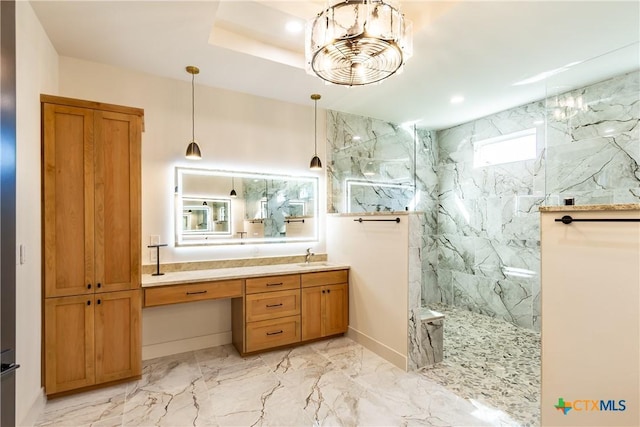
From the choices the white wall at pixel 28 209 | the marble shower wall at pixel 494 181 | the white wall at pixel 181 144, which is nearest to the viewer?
the white wall at pixel 28 209

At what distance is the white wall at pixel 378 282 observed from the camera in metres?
2.90

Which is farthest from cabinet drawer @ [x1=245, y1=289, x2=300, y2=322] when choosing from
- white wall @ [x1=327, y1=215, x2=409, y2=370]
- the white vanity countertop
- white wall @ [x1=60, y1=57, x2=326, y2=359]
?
white wall @ [x1=327, y1=215, x2=409, y2=370]

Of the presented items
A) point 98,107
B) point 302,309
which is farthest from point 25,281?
point 302,309

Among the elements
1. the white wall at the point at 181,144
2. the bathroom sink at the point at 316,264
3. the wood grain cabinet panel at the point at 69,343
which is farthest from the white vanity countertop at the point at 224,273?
the wood grain cabinet panel at the point at 69,343

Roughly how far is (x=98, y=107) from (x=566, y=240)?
332 centimetres

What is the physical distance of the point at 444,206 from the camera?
5.12 meters

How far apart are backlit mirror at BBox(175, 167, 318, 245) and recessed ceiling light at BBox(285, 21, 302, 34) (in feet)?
5.29

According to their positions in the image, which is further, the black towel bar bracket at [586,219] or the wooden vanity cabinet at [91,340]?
the wooden vanity cabinet at [91,340]

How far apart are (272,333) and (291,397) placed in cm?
85

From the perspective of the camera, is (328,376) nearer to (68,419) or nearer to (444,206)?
(68,419)

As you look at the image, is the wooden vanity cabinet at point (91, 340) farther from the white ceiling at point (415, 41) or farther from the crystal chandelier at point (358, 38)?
the crystal chandelier at point (358, 38)

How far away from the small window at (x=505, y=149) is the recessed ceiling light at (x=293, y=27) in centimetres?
320

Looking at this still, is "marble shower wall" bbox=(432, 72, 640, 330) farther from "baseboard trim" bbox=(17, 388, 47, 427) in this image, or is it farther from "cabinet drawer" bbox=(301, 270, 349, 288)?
"baseboard trim" bbox=(17, 388, 47, 427)

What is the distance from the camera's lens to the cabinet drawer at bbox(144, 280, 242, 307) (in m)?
2.72
